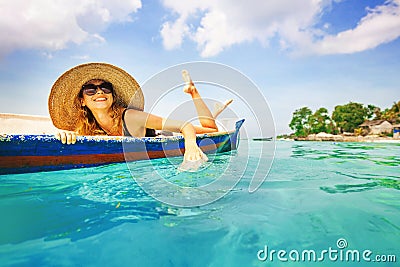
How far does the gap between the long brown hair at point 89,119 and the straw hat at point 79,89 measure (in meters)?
0.06

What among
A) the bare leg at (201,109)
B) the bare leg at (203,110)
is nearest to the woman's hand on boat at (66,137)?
the bare leg at (203,110)

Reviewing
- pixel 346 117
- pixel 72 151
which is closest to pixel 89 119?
pixel 72 151

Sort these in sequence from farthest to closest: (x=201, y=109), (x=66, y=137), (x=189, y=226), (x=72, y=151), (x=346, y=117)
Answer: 1. (x=346, y=117)
2. (x=201, y=109)
3. (x=72, y=151)
4. (x=66, y=137)
5. (x=189, y=226)

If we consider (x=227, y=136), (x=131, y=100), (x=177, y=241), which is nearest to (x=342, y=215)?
(x=177, y=241)

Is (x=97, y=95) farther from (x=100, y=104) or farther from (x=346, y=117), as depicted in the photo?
(x=346, y=117)

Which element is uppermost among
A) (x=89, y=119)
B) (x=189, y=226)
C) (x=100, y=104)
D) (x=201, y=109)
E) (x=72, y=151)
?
(x=201, y=109)

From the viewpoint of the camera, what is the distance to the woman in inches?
137

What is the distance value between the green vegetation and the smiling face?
40051 mm

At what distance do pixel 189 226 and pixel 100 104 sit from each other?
2.87m

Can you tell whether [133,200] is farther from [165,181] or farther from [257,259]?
[257,259]

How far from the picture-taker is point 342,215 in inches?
58.3

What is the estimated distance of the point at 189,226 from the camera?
1.29m

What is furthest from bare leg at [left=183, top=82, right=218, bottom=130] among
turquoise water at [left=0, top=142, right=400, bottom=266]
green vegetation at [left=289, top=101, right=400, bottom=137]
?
green vegetation at [left=289, top=101, right=400, bottom=137]

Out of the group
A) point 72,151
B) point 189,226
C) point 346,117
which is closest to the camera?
point 189,226
